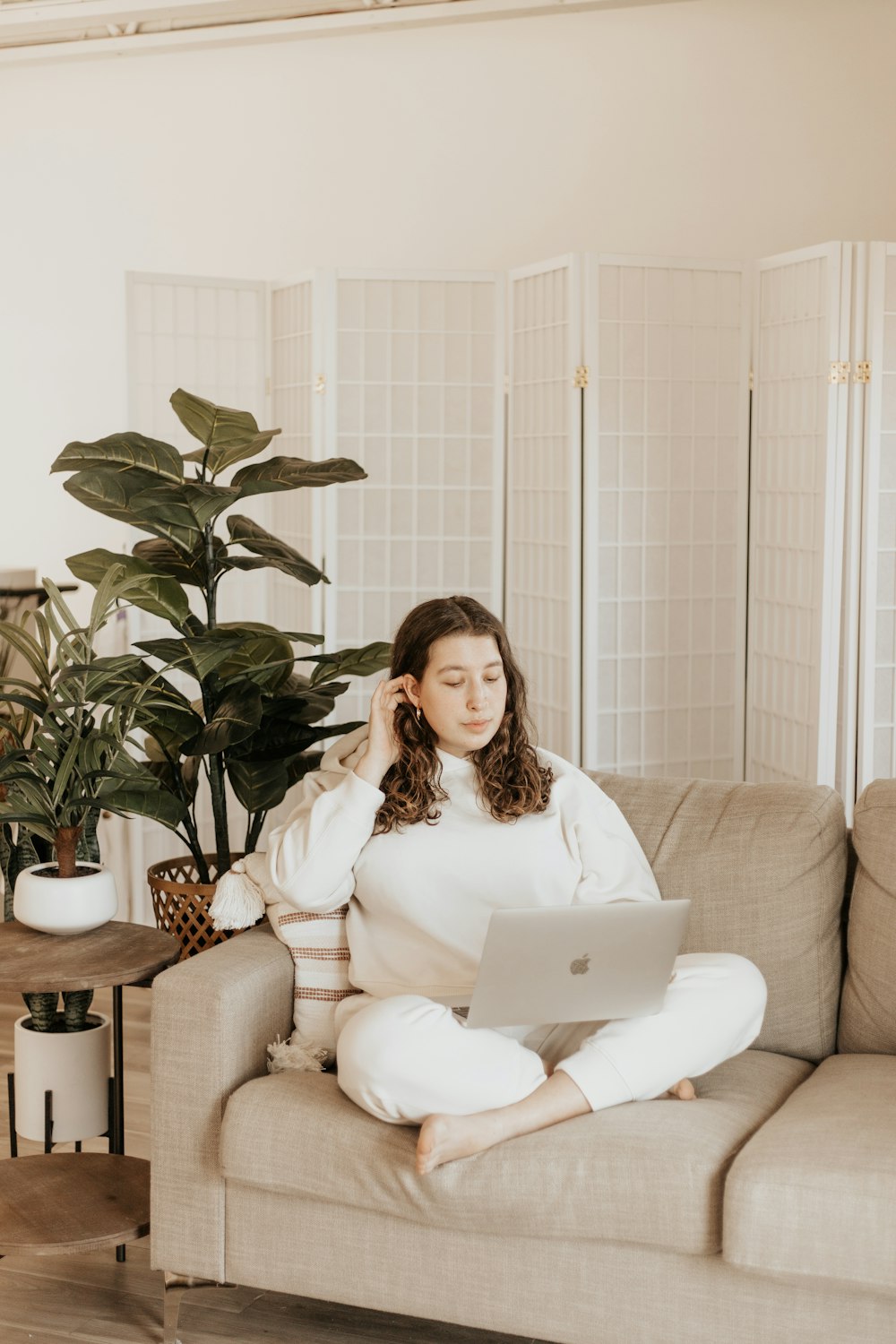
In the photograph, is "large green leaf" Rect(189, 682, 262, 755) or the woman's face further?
"large green leaf" Rect(189, 682, 262, 755)

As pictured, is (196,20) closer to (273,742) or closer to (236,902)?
(273,742)

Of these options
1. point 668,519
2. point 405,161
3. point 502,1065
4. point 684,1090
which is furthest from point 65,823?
point 405,161

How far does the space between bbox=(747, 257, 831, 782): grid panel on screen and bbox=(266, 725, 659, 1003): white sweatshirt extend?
1598 millimetres

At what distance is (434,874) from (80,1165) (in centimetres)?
83

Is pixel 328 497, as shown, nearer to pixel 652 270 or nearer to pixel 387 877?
pixel 652 270

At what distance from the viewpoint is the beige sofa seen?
6.11 feet

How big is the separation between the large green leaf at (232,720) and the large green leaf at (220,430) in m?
0.44

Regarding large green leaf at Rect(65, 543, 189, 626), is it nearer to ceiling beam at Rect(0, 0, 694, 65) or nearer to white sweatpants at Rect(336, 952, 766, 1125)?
white sweatpants at Rect(336, 952, 766, 1125)

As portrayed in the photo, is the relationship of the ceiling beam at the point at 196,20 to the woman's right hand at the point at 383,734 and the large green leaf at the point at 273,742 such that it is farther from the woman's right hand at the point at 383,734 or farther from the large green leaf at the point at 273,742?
the woman's right hand at the point at 383,734

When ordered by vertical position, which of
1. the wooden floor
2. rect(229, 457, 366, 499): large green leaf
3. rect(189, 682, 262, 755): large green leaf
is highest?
rect(229, 457, 366, 499): large green leaf

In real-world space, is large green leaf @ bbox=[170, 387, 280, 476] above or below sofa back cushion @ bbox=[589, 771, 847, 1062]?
above

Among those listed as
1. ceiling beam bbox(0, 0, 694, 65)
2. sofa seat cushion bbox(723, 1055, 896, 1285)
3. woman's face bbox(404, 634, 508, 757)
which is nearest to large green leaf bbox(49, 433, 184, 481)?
woman's face bbox(404, 634, 508, 757)

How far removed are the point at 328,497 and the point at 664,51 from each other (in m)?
1.99

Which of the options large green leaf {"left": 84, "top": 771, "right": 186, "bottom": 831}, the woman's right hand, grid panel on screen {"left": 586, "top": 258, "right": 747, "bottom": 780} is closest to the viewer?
the woman's right hand
